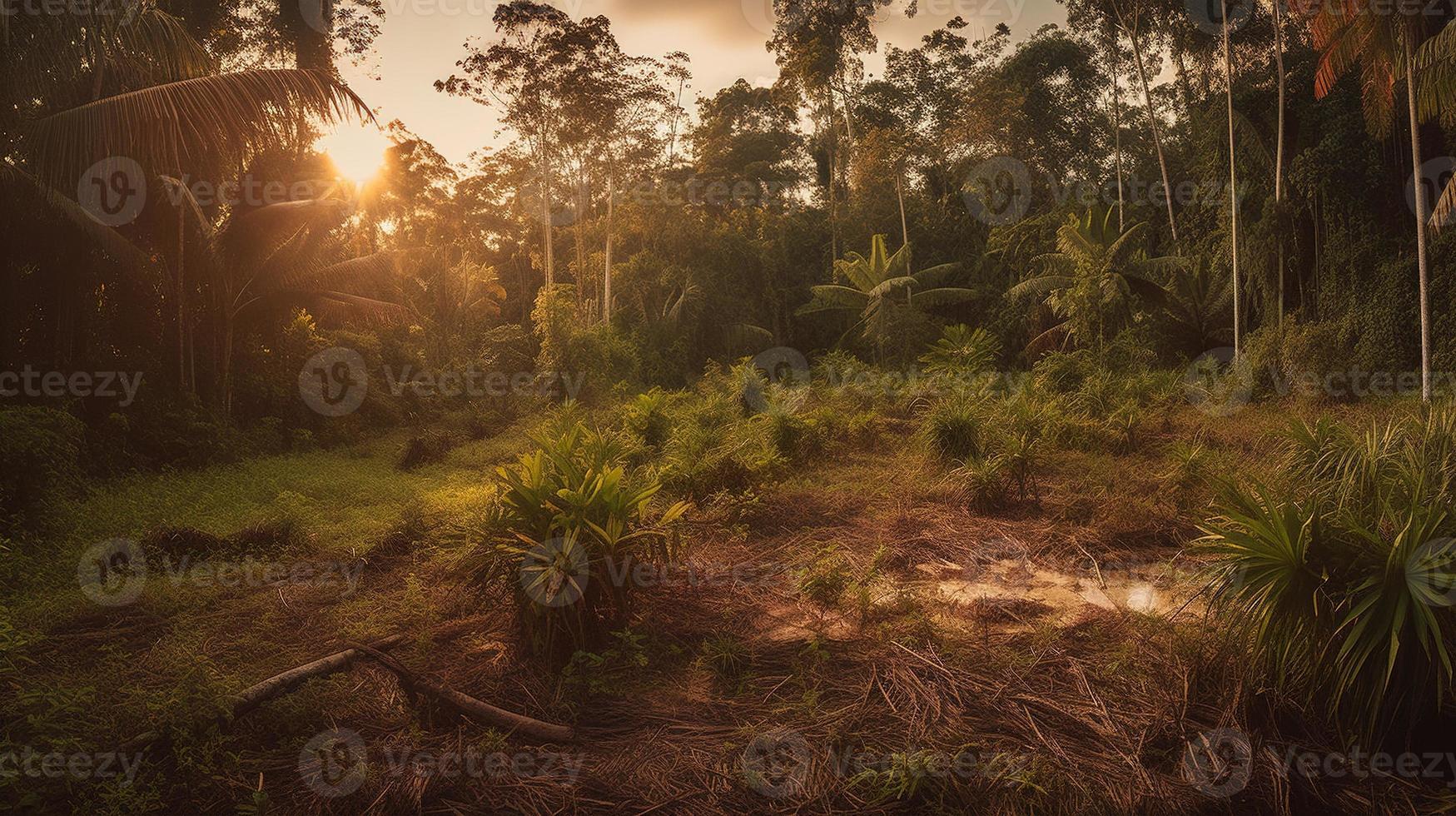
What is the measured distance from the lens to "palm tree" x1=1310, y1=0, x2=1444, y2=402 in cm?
964

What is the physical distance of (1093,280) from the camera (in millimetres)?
15023

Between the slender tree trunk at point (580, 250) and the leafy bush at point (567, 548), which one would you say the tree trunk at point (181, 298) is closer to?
the leafy bush at point (567, 548)

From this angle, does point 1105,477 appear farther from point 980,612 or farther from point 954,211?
point 954,211

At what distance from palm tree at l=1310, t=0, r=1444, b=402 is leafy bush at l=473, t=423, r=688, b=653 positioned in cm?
1080

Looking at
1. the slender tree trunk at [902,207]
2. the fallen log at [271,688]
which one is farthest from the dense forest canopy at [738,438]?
the slender tree trunk at [902,207]

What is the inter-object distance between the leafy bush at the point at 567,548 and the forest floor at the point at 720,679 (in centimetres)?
21

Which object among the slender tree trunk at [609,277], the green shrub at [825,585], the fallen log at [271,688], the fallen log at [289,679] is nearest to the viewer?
the fallen log at [271,688]

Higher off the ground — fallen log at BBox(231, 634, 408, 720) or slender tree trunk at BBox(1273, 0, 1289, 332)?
slender tree trunk at BBox(1273, 0, 1289, 332)

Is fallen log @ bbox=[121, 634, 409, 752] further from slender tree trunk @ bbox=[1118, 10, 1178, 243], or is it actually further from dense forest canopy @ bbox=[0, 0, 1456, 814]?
slender tree trunk @ bbox=[1118, 10, 1178, 243]

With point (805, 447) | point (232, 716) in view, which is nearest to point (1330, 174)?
point (805, 447)

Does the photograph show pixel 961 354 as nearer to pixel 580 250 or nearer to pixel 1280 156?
pixel 1280 156

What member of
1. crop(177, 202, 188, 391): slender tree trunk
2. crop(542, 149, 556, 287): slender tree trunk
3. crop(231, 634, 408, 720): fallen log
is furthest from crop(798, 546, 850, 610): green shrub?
crop(542, 149, 556, 287): slender tree trunk

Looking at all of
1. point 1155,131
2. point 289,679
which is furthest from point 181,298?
point 1155,131

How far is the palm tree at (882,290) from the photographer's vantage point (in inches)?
770
